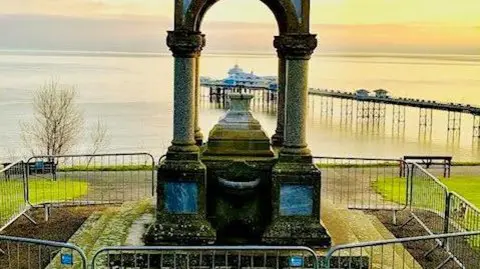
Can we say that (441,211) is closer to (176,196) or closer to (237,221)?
(237,221)

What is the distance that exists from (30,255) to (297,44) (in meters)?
5.52

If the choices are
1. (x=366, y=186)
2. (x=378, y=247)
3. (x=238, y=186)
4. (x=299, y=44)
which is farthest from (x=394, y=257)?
(x=366, y=186)

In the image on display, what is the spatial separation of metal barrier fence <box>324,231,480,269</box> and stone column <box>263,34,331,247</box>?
0.62m

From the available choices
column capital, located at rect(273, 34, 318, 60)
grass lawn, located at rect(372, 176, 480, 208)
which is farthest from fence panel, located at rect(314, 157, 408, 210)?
column capital, located at rect(273, 34, 318, 60)

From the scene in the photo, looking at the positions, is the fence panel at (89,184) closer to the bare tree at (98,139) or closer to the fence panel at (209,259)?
the fence panel at (209,259)

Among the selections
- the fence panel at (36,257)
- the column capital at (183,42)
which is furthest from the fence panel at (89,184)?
the column capital at (183,42)

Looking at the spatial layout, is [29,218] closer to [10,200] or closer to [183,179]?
[10,200]

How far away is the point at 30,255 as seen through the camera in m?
11.8

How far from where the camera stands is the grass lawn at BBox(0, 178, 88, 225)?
14609 mm

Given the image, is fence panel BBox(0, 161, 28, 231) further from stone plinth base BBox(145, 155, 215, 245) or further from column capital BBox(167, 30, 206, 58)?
column capital BBox(167, 30, 206, 58)

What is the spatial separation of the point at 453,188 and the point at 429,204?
5628mm

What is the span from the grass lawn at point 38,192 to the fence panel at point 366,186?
622cm

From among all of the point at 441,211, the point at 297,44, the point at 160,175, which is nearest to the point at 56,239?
the point at 160,175

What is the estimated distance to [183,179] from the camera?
416 inches
